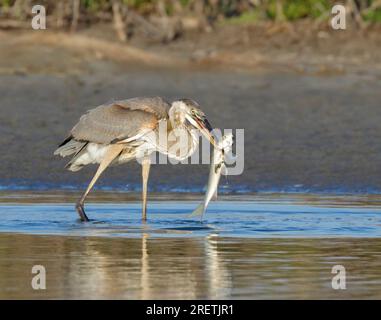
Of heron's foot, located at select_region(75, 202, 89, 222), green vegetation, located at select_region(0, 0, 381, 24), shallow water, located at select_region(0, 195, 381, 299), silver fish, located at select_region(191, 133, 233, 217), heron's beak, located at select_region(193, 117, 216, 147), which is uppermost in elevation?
green vegetation, located at select_region(0, 0, 381, 24)

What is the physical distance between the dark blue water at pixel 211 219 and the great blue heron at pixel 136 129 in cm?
26

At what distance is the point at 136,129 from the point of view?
1089 centimetres

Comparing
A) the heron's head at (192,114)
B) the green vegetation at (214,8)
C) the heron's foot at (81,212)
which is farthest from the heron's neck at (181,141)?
the green vegetation at (214,8)

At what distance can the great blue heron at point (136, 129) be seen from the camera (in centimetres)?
1075

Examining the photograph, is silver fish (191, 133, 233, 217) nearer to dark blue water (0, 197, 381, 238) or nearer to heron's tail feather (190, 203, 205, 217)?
heron's tail feather (190, 203, 205, 217)

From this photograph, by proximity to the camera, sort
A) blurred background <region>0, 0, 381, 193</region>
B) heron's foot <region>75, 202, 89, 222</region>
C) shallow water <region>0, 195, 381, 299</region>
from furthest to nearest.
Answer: blurred background <region>0, 0, 381, 193</region> < heron's foot <region>75, 202, 89, 222</region> < shallow water <region>0, 195, 381, 299</region>

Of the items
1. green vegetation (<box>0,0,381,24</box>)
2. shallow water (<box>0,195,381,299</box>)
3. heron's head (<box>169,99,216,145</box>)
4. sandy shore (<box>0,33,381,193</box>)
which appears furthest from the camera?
green vegetation (<box>0,0,381,24</box>)

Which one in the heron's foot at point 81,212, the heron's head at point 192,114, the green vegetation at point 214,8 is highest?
the green vegetation at point 214,8

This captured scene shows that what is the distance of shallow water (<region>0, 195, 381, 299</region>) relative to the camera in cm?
746

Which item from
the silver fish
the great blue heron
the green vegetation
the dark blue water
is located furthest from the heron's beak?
the green vegetation

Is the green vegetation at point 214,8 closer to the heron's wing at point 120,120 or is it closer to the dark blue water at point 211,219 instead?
the dark blue water at point 211,219

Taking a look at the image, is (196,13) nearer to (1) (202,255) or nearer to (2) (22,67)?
(2) (22,67)
